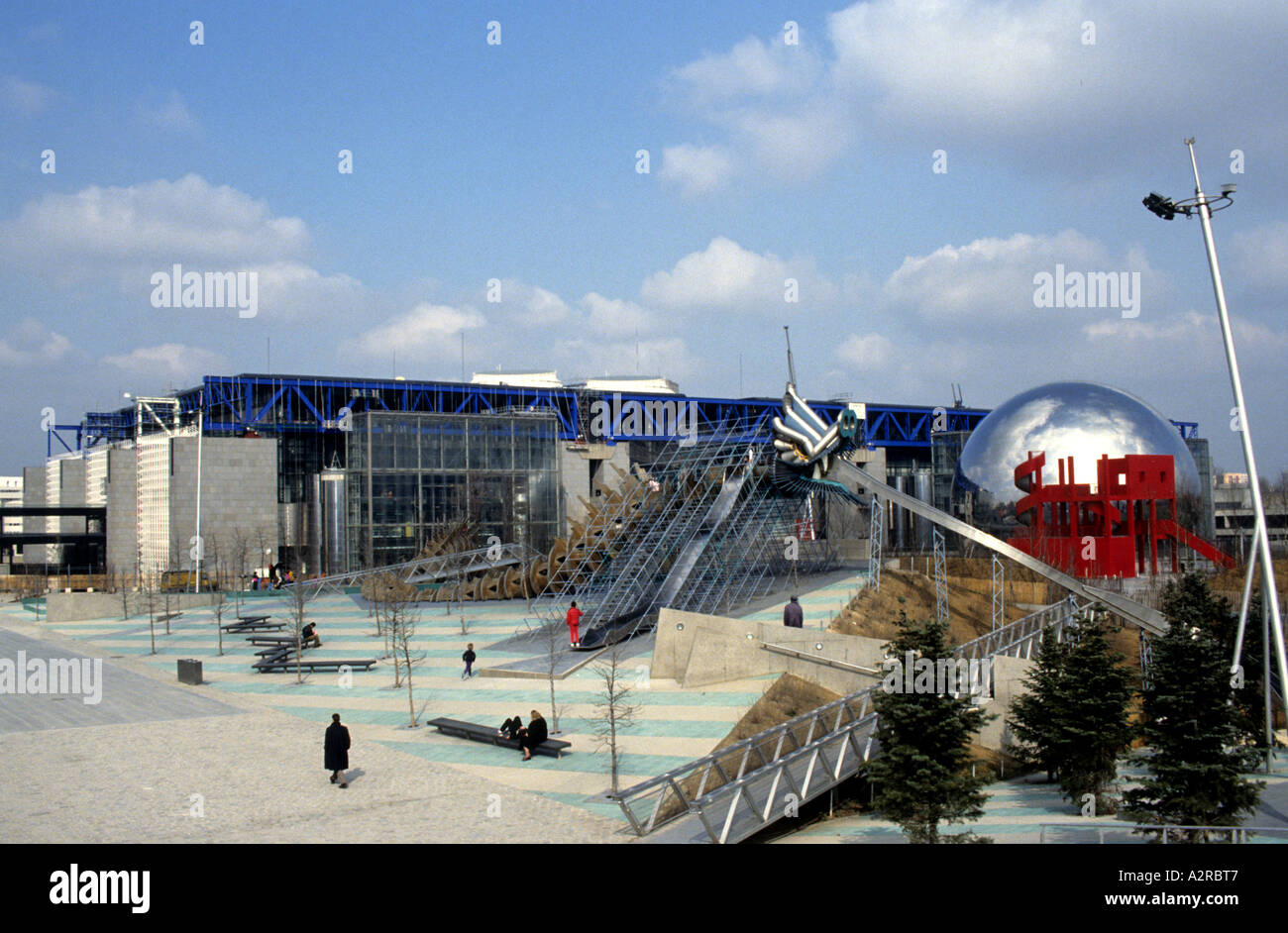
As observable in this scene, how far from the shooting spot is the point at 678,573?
3300 centimetres

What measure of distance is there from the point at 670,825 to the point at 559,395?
60182 millimetres

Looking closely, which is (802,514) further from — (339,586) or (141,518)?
(141,518)

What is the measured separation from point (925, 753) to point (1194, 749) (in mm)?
3399

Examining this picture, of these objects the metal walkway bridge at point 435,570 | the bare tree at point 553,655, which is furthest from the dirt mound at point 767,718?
the metal walkway bridge at point 435,570

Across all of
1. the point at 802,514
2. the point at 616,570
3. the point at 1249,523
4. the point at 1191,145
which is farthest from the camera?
the point at 1249,523

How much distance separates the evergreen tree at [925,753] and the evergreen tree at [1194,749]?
2.15 metres

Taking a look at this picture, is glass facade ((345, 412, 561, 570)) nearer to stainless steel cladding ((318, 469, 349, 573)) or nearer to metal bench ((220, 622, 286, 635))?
stainless steel cladding ((318, 469, 349, 573))

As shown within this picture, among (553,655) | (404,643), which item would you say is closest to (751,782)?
(553,655)

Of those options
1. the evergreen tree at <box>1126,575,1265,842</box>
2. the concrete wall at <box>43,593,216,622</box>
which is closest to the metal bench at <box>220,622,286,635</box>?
the concrete wall at <box>43,593,216,622</box>

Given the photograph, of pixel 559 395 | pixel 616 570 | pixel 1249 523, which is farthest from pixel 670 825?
pixel 1249 523

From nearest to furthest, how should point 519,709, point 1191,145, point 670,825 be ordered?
point 670,825 → point 1191,145 → point 519,709

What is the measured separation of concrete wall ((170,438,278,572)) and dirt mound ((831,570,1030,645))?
40306 mm
